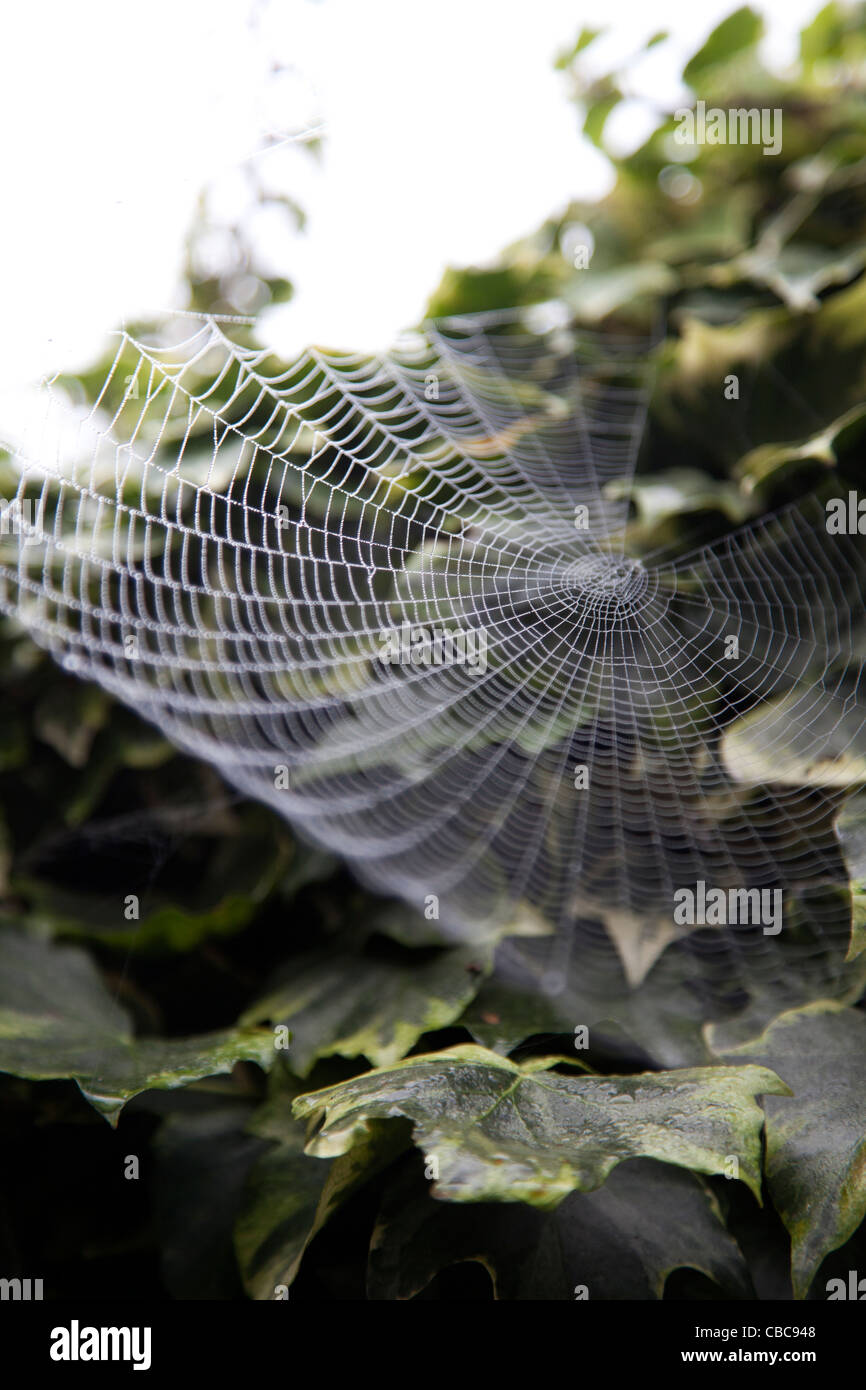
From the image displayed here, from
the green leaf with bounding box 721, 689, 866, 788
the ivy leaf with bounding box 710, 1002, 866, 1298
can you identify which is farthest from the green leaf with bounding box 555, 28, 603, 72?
the ivy leaf with bounding box 710, 1002, 866, 1298

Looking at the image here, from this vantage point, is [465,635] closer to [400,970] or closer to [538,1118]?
[400,970]

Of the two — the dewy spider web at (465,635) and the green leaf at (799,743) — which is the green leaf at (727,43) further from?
the green leaf at (799,743)

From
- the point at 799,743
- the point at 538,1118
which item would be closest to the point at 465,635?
the point at 799,743

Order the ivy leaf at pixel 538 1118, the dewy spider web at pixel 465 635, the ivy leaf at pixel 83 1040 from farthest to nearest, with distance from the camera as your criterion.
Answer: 1. the dewy spider web at pixel 465 635
2. the ivy leaf at pixel 83 1040
3. the ivy leaf at pixel 538 1118

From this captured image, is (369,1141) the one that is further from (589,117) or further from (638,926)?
(589,117)

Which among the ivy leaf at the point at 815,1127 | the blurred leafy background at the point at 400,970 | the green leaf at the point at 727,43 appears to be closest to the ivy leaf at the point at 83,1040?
the blurred leafy background at the point at 400,970
